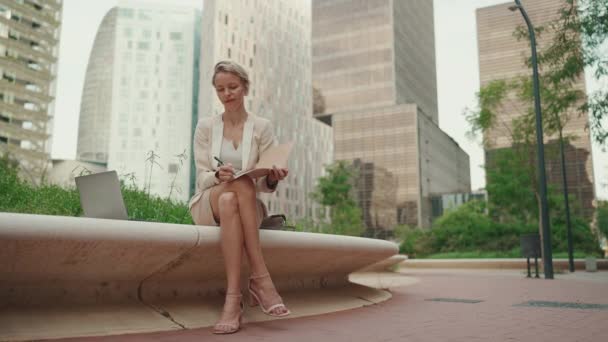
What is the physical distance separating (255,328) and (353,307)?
168 centimetres

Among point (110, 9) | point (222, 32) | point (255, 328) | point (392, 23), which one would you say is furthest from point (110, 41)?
point (255, 328)

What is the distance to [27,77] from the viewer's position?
7000cm

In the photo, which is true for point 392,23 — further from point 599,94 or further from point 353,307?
point 353,307

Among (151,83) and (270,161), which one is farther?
(151,83)

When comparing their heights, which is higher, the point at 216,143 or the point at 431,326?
the point at 216,143

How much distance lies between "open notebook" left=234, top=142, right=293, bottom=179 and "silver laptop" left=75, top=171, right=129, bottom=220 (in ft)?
2.61

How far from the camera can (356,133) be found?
73188mm

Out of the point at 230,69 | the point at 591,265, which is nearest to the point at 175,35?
the point at 591,265

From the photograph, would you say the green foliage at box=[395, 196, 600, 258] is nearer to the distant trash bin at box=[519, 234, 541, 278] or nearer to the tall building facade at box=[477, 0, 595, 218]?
the distant trash bin at box=[519, 234, 541, 278]

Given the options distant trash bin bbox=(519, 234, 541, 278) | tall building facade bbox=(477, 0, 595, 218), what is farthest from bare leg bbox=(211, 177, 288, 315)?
tall building facade bbox=(477, 0, 595, 218)

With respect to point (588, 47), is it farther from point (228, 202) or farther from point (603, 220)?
point (603, 220)

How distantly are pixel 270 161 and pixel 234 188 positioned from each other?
30 cm

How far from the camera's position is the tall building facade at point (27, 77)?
6662 centimetres

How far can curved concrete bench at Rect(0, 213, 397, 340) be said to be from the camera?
2.41 m
